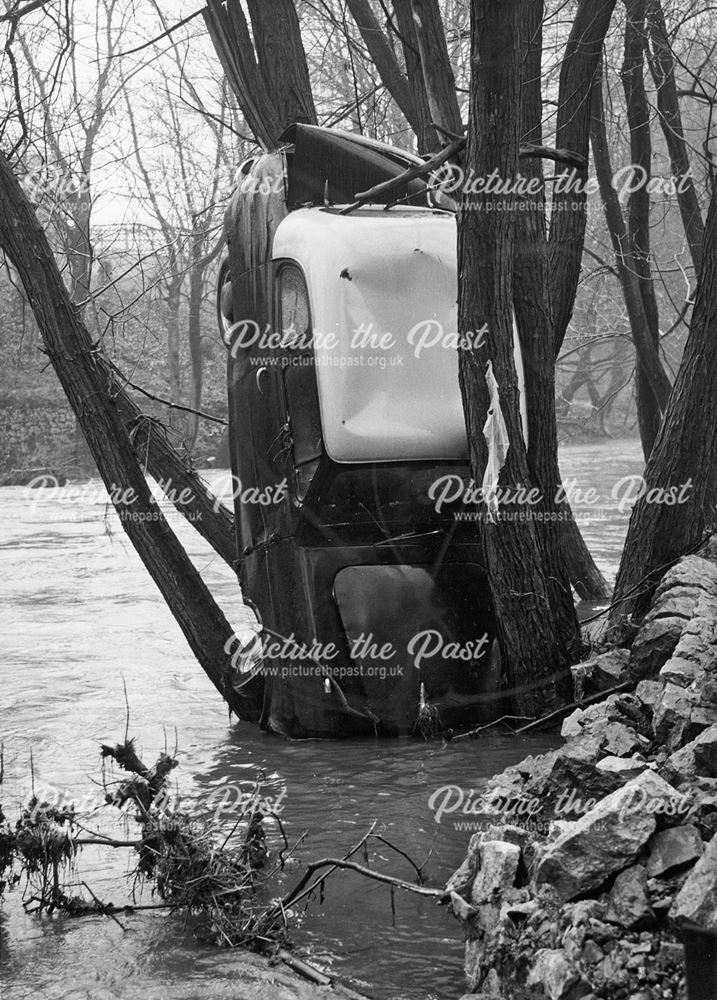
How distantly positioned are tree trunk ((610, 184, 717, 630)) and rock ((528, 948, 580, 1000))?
4.03 m

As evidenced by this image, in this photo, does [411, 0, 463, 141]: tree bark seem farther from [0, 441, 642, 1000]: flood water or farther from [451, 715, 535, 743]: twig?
[451, 715, 535, 743]: twig

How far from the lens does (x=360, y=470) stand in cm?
695

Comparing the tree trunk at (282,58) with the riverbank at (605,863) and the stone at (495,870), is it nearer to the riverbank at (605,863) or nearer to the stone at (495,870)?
the riverbank at (605,863)

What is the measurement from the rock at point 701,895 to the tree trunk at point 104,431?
499cm

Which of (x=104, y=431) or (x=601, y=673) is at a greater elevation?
(x=104, y=431)

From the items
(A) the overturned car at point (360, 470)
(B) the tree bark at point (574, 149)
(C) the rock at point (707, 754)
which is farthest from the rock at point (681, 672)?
(B) the tree bark at point (574, 149)

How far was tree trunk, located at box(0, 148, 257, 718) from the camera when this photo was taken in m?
7.75

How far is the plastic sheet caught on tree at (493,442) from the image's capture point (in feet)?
22.4

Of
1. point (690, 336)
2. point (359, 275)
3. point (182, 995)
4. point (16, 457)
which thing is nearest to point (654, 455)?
point (690, 336)

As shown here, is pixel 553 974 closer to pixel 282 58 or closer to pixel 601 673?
pixel 601 673

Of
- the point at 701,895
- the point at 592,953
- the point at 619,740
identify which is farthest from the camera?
the point at 619,740

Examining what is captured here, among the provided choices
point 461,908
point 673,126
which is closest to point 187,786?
point 461,908

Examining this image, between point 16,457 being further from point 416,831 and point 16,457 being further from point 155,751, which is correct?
point 416,831

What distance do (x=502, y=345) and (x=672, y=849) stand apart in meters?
3.71
